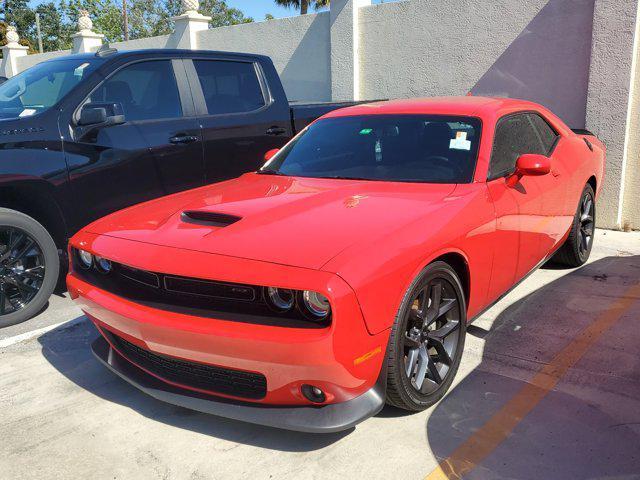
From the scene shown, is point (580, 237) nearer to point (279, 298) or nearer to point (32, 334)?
point (279, 298)

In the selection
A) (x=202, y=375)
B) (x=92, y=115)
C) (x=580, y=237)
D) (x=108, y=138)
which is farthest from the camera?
(x=580, y=237)

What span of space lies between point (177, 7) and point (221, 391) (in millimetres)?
50832

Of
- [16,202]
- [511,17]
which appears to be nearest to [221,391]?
[16,202]

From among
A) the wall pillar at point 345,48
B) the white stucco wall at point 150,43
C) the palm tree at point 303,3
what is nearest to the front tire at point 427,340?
the wall pillar at point 345,48

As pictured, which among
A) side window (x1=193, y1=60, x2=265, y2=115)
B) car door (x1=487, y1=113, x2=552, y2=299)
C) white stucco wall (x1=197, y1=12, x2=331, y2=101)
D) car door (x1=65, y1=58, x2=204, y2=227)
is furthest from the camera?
white stucco wall (x1=197, y1=12, x2=331, y2=101)

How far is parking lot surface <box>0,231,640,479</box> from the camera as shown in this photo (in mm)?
2717

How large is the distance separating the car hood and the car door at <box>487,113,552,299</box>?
0.43 meters

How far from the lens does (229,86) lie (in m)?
5.87

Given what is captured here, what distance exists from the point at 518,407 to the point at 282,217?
1560 mm

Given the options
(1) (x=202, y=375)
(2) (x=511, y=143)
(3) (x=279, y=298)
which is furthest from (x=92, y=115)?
(2) (x=511, y=143)

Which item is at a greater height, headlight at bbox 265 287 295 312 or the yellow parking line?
headlight at bbox 265 287 295 312

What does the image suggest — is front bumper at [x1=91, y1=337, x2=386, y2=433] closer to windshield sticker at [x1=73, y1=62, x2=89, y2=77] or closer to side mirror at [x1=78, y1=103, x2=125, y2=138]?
side mirror at [x1=78, y1=103, x2=125, y2=138]

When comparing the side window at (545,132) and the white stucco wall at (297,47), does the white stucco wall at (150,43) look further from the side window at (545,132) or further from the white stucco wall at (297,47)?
the side window at (545,132)

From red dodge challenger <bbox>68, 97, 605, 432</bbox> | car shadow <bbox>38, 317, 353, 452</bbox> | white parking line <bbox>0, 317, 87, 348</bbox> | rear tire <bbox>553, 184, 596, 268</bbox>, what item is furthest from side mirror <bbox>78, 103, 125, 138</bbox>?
rear tire <bbox>553, 184, 596, 268</bbox>
